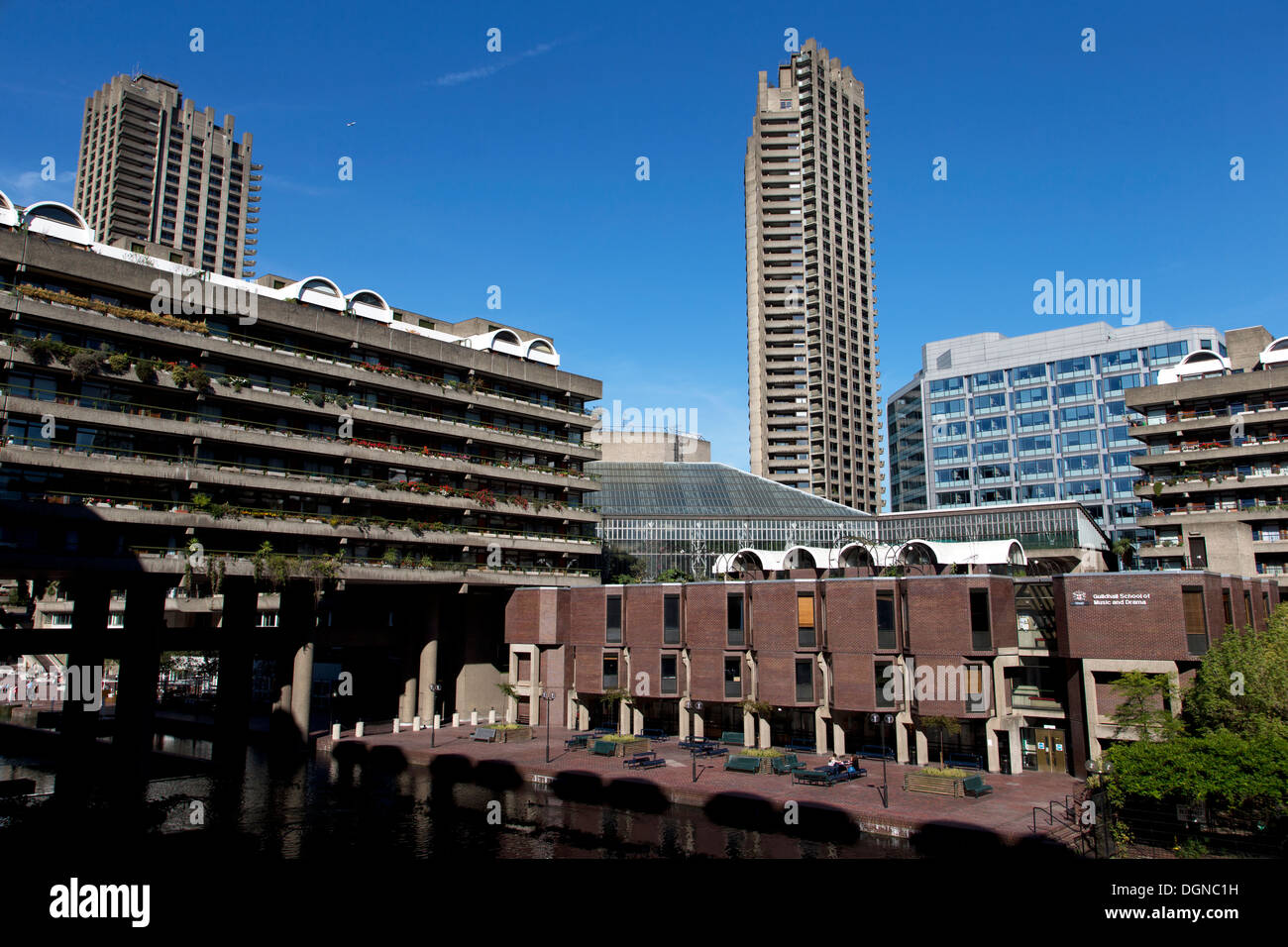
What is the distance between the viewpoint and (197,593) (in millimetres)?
51156

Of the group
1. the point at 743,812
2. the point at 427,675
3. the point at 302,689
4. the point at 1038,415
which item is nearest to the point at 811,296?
the point at 1038,415

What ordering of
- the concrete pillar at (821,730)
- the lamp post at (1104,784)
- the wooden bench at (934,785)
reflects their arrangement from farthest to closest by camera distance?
the concrete pillar at (821,730) < the wooden bench at (934,785) < the lamp post at (1104,784)

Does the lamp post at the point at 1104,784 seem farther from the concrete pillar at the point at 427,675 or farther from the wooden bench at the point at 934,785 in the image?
the concrete pillar at the point at 427,675

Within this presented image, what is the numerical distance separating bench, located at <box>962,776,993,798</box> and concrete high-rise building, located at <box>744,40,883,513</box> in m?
110

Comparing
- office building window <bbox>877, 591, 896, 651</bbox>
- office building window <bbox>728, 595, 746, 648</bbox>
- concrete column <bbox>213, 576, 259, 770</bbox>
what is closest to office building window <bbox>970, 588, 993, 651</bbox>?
office building window <bbox>877, 591, 896, 651</bbox>

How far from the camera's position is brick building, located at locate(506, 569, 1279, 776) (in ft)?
136

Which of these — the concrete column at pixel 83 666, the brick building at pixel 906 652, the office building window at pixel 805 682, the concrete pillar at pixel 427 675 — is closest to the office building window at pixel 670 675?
the brick building at pixel 906 652

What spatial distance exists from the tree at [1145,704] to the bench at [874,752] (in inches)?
469

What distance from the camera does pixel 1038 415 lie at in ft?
413

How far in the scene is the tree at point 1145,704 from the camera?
36.9 meters

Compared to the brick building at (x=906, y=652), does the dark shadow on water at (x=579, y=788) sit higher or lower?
lower
